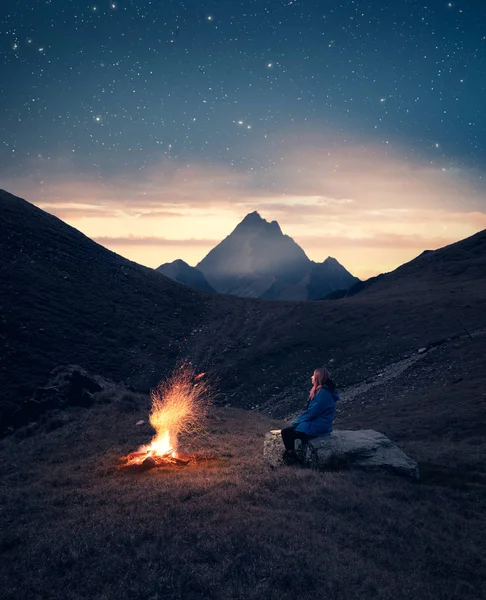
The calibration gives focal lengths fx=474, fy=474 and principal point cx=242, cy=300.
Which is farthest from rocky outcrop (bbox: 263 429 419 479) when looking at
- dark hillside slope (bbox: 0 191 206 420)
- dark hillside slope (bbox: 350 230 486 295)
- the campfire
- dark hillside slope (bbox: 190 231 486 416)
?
dark hillside slope (bbox: 350 230 486 295)

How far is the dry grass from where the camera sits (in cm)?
773

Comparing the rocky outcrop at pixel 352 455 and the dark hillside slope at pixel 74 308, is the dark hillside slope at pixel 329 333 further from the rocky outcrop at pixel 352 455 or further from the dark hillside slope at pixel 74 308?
the rocky outcrop at pixel 352 455

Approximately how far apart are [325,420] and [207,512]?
4845 mm

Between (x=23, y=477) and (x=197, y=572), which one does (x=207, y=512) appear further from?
(x=23, y=477)

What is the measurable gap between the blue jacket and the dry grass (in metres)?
1.34

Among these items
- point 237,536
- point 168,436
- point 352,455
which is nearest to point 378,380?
point 168,436

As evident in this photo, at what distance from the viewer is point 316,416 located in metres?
13.5

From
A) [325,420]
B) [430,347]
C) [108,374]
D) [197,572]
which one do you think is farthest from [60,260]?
[197,572]

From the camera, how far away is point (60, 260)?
193 ft

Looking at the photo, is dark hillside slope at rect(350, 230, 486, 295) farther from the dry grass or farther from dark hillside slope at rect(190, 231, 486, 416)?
the dry grass

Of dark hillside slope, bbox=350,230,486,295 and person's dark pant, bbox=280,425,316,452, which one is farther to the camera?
dark hillside slope, bbox=350,230,486,295

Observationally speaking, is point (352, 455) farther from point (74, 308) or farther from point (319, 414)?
point (74, 308)

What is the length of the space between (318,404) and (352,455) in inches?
71.4

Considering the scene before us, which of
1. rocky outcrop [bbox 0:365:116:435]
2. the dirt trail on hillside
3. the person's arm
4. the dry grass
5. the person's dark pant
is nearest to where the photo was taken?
the dry grass
